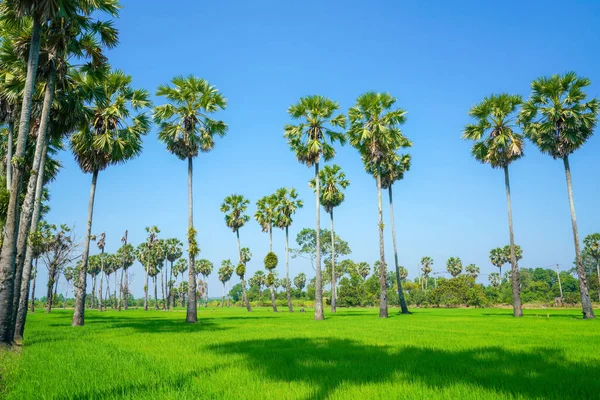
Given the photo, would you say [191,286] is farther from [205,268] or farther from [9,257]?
[205,268]

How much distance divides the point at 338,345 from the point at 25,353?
32.5 ft

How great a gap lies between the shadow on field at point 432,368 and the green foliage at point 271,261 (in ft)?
127

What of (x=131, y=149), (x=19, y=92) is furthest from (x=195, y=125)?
(x=19, y=92)

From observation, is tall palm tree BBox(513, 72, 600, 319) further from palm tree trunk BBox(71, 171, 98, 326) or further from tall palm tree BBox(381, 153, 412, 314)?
palm tree trunk BBox(71, 171, 98, 326)

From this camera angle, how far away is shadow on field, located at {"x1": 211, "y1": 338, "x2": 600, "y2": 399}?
6.59m

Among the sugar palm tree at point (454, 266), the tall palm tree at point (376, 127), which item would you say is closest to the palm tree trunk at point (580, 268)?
the tall palm tree at point (376, 127)

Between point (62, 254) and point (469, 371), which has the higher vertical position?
point (62, 254)

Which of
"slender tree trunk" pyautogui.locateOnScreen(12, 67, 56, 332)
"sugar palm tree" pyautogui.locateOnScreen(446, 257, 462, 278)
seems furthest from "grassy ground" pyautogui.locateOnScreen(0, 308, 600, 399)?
"sugar palm tree" pyautogui.locateOnScreen(446, 257, 462, 278)

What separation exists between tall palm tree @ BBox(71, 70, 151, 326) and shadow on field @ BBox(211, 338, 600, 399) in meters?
17.9

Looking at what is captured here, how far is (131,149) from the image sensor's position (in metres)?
25.6

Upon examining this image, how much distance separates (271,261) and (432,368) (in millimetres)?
43466

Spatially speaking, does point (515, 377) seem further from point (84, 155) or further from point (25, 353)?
point (84, 155)

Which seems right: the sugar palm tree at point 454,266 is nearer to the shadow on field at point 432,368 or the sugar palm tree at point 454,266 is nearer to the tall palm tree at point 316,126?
the tall palm tree at point 316,126

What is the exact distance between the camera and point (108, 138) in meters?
24.1
